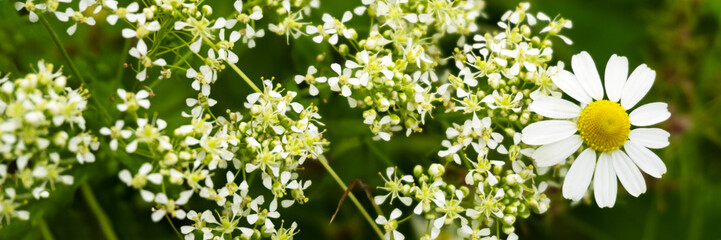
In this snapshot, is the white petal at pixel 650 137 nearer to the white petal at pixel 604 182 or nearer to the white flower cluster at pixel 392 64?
the white petal at pixel 604 182

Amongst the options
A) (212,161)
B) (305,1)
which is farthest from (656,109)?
(212,161)

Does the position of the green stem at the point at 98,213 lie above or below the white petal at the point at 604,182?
above

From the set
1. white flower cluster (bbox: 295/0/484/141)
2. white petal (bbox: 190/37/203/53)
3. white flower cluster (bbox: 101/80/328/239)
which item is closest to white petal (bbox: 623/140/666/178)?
white flower cluster (bbox: 295/0/484/141)

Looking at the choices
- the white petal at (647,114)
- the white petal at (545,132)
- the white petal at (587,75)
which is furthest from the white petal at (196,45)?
the white petal at (647,114)

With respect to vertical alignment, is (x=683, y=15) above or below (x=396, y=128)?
below

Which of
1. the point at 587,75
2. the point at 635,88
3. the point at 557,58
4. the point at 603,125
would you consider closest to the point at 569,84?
the point at 587,75

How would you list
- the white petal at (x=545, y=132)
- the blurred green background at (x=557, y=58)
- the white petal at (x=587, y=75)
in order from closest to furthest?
the white petal at (x=545, y=132), the white petal at (x=587, y=75), the blurred green background at (x=557, y=58)

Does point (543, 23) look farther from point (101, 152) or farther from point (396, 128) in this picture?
point (101, 152)
